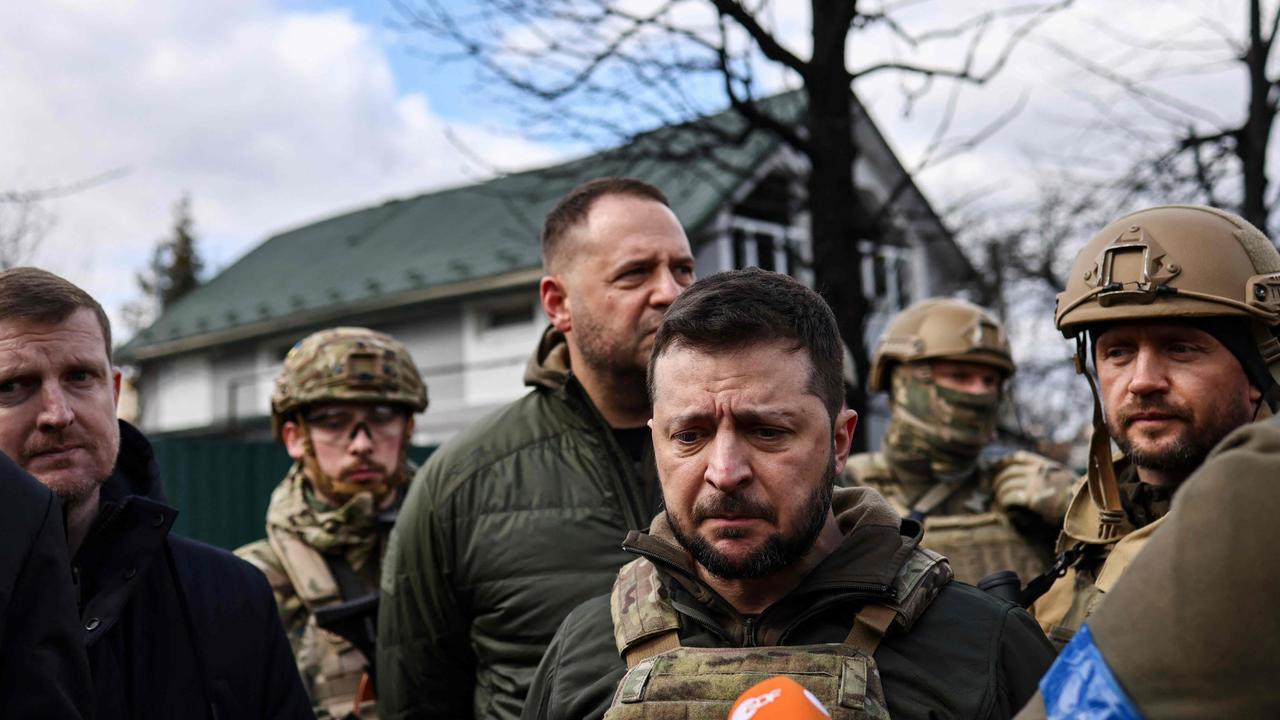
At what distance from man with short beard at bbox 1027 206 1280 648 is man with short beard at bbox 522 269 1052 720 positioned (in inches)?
31.4

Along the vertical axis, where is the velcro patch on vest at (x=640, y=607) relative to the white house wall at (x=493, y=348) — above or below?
below

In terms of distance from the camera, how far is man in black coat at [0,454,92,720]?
7.44 feet

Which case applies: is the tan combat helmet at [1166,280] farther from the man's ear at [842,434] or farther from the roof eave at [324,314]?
the roof eave at [324,314]

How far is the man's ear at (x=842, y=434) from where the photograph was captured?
2.56m

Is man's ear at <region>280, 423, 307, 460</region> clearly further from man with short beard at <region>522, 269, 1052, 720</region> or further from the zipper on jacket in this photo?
man with short beard at <region>522, 269, 1052, 720</region>

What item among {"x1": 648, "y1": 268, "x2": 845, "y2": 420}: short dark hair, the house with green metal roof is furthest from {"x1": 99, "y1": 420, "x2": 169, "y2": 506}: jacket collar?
the house with green metal roof

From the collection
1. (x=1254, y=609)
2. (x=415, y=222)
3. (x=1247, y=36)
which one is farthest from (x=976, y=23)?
(x=415, y=222)

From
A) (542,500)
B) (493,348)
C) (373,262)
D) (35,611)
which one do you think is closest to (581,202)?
(542,500)

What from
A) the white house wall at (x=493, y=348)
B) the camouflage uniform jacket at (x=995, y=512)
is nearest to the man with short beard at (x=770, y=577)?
the camouflage uniform jacket at (x=995, y=512)

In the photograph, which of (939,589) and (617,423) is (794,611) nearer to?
(939,589)

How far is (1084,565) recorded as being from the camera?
3.27 meters

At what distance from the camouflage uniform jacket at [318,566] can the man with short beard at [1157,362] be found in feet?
9.18

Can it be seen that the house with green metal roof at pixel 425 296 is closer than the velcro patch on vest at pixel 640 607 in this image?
No

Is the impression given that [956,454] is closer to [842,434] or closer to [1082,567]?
[1082,567]
